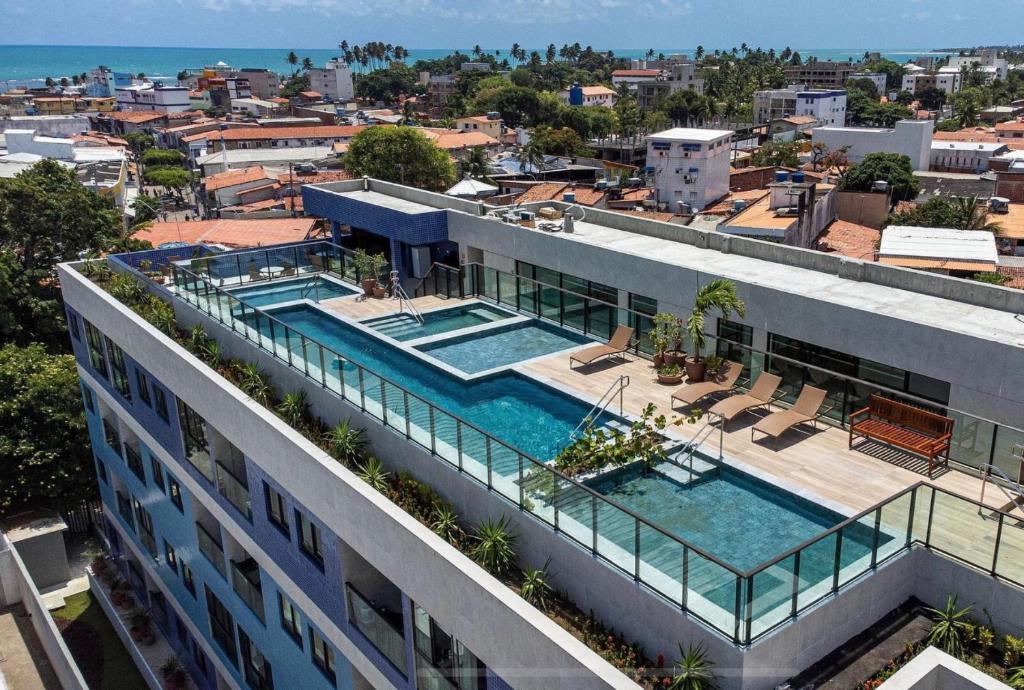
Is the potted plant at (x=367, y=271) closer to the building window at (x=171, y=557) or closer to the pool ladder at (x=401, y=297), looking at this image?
the pool ladder at (x=401, y=297)

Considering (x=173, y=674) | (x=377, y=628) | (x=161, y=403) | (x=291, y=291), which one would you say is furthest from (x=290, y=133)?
(x=377, y=628)

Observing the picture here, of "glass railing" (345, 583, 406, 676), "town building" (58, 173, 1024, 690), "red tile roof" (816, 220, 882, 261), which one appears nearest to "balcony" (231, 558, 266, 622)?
"town building" (58, 173, 1024, 690)

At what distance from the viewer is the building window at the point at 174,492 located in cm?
2086

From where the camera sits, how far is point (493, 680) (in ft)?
35.1

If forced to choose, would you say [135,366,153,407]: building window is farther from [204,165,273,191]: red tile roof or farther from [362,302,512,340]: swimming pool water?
A: [204,165,273,191]: red tile roof

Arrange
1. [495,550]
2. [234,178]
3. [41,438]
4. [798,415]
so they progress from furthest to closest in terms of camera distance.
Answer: [234,178] → [41,438] → [798,415] → [495,550]

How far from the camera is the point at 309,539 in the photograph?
47.9ft

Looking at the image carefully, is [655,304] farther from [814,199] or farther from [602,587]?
[814,199]

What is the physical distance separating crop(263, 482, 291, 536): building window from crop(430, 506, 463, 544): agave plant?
4.08 meters

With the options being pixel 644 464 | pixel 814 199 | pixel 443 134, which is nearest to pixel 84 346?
pixel 644 464

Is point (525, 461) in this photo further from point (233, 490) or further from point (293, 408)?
point (233, 490)

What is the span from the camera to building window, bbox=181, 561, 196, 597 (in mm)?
21531

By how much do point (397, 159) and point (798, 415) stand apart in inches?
2137

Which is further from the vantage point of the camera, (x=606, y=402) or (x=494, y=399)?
(x=494, y=399)
